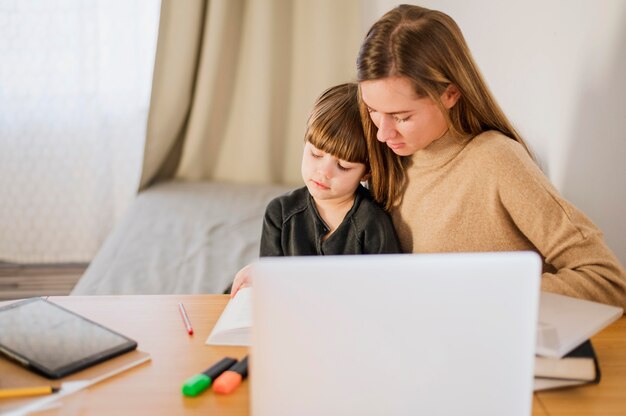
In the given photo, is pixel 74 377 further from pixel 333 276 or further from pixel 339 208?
pixel 339 208

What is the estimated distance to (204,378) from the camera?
0.99 m

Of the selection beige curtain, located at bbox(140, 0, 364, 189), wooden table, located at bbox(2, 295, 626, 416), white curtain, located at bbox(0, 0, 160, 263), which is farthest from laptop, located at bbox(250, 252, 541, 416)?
white curtain, located at bbox(0, 0, 160, 263)

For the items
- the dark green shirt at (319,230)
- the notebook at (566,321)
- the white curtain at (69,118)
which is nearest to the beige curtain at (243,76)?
the white curtain at (69,118)

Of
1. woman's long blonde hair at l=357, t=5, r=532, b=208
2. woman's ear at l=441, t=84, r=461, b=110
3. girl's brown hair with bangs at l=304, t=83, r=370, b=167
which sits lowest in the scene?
girl's brown hair with bangs at l=304, t=83, r=370, b=167

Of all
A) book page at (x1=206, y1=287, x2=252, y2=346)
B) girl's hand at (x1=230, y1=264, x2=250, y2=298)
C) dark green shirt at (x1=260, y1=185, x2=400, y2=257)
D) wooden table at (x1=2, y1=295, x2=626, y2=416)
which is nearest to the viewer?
wooden table at (x1=2, y1=295, x2=626, y2=416)

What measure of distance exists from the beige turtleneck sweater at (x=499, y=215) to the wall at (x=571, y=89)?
0.90 feet

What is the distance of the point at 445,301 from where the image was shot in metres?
0.77

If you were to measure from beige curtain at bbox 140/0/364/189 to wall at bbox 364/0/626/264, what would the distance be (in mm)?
930

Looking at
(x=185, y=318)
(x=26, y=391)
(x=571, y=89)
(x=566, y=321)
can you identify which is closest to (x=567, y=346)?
(x=566, y=321)

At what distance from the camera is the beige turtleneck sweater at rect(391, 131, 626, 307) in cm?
121

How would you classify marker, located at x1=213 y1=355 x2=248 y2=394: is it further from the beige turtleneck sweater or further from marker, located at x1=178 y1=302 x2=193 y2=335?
the beige turtleneck sweater

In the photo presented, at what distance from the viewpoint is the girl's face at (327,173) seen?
1.40 meters

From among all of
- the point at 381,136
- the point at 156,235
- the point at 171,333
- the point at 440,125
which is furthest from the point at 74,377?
the point at 156,235

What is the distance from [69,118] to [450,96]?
2109 mm
